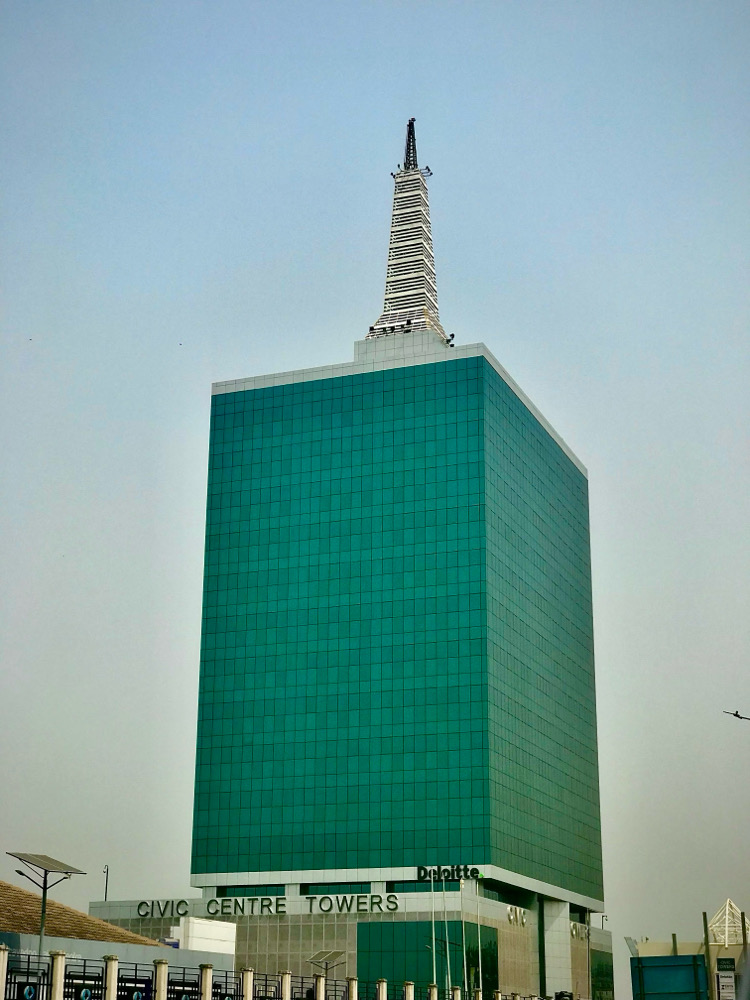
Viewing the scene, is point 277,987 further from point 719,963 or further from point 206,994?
point 719,963

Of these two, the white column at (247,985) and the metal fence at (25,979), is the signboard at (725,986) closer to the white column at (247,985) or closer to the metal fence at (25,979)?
the metal fence at (25,979)

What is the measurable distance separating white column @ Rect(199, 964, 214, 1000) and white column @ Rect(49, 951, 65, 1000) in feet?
56.0

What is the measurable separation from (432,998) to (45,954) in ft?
221

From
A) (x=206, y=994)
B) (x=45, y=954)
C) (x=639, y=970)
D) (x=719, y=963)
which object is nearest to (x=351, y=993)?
(x=206, y=994)

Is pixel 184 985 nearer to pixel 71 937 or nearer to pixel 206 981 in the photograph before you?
pixel 206 981

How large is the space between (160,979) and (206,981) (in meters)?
6.77

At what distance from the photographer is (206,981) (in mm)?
113812

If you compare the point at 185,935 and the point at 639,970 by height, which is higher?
the point at 185,935

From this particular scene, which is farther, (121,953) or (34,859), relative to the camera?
(121,953)

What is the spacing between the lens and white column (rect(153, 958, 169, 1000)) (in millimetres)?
107625

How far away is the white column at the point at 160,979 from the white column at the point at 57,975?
33.9ft

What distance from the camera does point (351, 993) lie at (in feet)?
460

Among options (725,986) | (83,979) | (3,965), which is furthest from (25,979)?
(725,986)

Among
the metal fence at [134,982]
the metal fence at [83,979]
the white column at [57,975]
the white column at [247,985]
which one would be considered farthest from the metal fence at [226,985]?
the white column at [57,975]
